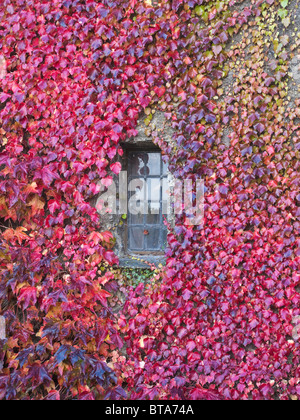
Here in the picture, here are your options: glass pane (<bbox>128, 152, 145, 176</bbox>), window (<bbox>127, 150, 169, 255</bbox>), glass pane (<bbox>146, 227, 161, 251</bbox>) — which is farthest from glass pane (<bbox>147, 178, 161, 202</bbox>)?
glass pane (<bbox>146, 227, 161, 251</bbox>)

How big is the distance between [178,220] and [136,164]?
2.47 feet

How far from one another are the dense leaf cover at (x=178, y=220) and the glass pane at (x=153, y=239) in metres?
0.28

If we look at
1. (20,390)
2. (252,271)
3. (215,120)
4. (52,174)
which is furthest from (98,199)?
(20,390)

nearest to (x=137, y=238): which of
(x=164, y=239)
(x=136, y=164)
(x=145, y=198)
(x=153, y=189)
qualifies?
(x=164, y=239)

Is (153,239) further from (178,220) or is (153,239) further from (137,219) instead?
(178,220)

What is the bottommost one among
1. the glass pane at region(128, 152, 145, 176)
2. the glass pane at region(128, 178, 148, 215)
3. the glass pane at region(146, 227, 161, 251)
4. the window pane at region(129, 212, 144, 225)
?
the glass pane at region(146, 227, 161, 251)

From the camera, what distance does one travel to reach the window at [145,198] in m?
3.53

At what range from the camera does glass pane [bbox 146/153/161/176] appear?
3539 mm

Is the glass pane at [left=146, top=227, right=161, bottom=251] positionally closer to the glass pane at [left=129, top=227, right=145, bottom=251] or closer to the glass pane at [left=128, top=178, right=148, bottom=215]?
the glass pane at [left=129, top=227, right=145, bottom=251]

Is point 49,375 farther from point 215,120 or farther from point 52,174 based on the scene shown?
point 215,120

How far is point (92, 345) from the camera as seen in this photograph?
3.27 meters

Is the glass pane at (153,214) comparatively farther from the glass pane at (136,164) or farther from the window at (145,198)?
the glass pane at (136,164)

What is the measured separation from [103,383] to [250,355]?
135 centimetres

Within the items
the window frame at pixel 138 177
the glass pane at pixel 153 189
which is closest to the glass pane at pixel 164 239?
the window frame at pixel 138 177
